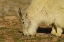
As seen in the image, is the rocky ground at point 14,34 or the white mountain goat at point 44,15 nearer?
the rocky ground at point 14,34

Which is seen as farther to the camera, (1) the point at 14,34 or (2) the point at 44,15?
(1) the point at 14,34

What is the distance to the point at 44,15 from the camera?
13.9m

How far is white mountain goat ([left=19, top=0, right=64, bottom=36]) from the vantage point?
13.8 metres

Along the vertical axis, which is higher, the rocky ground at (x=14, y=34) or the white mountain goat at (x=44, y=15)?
the white mountain goat at (x=44, y=15)

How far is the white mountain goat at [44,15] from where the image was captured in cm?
1382

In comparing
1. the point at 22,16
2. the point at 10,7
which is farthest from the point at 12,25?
the point at 10,7

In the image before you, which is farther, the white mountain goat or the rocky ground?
the white mountain goat

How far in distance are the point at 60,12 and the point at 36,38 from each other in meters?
1.78

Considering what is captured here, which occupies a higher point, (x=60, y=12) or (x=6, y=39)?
(x=60, y=12)

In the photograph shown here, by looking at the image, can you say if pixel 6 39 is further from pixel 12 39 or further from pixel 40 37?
pixel 40 37

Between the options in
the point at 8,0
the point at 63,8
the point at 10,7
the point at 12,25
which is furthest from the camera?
the point at 8,0

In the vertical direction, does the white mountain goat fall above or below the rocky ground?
above

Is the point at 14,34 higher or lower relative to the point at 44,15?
lower

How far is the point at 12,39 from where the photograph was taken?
13805 mm
